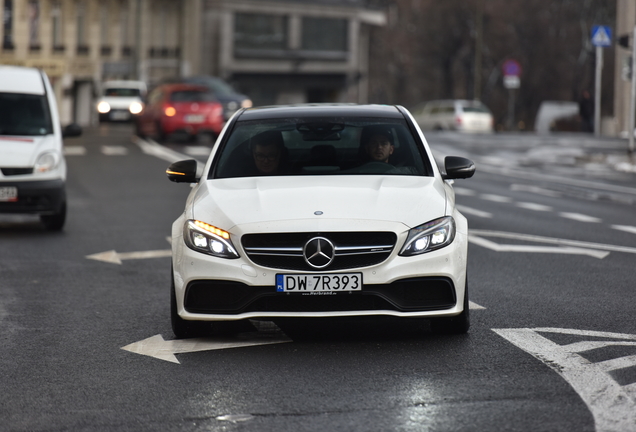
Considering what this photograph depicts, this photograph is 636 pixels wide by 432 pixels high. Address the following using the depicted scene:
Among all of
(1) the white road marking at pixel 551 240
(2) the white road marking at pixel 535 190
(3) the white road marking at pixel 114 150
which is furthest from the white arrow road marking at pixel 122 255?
(3) the white road marking at pixel 114 150

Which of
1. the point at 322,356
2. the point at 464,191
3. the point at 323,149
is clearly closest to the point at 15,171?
the point at 323,149

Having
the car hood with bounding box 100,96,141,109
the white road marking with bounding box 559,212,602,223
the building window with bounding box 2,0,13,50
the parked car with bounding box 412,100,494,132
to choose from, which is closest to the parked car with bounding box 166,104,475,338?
the white road marking with bounding box 559,212,602,223

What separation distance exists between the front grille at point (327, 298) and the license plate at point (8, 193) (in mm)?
6965

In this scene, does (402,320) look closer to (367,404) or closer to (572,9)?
(367,404)

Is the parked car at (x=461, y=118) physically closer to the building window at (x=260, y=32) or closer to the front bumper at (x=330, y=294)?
the building window at (x=260, y=32)

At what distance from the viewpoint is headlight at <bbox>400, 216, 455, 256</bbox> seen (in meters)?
6.89

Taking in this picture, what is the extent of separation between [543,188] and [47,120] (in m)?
10.3

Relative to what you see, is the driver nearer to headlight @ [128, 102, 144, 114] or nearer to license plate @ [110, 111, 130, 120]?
headlight @ [128, 102, 144, 114]

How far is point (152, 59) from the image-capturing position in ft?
243

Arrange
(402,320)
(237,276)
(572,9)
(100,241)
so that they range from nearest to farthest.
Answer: (237,276)
(402,320)
(100,241)
(572,9)

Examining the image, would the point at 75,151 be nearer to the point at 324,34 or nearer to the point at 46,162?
the point at 46,162

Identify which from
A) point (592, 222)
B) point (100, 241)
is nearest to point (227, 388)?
point (100, 241)

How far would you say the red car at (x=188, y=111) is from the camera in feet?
110

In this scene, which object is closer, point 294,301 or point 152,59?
point 294,301
